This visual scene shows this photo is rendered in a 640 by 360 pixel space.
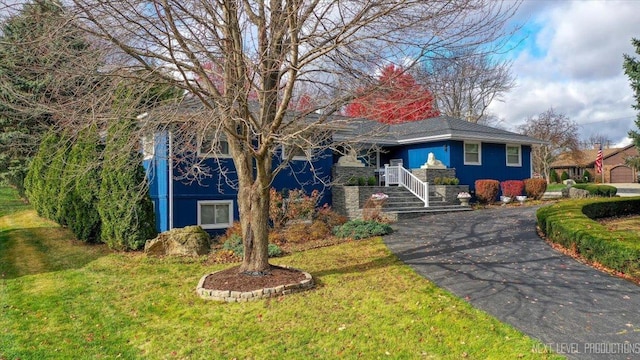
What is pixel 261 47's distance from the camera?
6.11 meters

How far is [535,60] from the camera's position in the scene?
798cm

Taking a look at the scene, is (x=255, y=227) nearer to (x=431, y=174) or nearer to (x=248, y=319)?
(x=248, y=319)

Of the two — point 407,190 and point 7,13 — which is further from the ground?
point 7,13

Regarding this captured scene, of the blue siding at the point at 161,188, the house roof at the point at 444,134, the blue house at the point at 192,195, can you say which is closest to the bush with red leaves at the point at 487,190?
the house roof at the point at 444,134

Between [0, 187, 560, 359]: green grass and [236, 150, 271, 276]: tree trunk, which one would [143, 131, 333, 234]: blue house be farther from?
[236, 150, 271, 276]: tree trunk

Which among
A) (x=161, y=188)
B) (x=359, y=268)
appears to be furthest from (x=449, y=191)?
(x=161, y=188)

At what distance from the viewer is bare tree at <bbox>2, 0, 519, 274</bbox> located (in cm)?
541

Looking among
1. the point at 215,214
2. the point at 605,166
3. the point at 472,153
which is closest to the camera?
the point at 215,214

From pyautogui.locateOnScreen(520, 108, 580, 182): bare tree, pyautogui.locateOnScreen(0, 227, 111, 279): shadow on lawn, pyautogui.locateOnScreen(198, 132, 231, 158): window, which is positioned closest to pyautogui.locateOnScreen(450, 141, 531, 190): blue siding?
pyautogui.locateOnScreen(198, 132, 231, 158): window

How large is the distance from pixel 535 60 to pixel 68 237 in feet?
42.2

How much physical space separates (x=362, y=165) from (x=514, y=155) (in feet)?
27.5

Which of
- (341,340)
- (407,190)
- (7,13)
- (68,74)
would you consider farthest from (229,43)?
(407,190)

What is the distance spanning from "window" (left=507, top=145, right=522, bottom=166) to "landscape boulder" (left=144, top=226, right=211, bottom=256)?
14.9 meters

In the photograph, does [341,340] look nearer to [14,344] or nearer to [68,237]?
[14,344]
